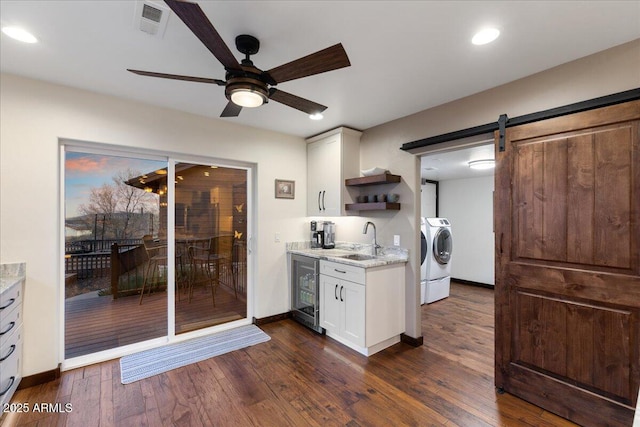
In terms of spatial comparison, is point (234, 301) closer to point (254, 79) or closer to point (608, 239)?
point (254, 79)

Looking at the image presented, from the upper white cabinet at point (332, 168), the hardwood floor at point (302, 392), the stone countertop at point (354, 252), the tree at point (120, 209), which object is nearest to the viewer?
the hardwood floor at point (302, 392)

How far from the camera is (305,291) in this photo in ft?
12.2

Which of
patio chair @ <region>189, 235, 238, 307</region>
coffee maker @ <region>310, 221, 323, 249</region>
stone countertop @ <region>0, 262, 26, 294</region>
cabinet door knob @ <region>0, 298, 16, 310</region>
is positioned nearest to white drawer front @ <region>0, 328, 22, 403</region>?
cabinet door knob @ <region>0, 298, 16, 310</region>

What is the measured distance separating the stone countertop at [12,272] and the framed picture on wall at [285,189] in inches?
99.4

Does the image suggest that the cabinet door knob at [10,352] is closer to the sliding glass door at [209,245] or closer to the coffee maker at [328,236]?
the sliding glass door at [209,245]

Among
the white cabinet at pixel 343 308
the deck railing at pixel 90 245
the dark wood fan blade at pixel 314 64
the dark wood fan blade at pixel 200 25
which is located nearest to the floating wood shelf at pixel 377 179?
the white cabinet at pixel 343 308

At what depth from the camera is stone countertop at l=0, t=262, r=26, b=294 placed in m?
2.20

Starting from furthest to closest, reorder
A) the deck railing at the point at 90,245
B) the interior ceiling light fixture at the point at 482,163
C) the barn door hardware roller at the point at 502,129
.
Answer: the interior ceiling light fixture at the point at 482,163, the deck railing at the point at 90,245, the barn door hardware roller at the point at 502,129

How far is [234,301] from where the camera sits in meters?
3.69

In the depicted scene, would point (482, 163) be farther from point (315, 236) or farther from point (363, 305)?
point (363, 305)

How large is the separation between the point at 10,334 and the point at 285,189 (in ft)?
9.35

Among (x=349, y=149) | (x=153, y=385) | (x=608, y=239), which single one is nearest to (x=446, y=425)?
(x=608, y=239)

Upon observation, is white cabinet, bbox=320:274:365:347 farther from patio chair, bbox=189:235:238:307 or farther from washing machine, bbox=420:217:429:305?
washing machine, bbox=420:217:429:305

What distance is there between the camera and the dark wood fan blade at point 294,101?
6.07ft
